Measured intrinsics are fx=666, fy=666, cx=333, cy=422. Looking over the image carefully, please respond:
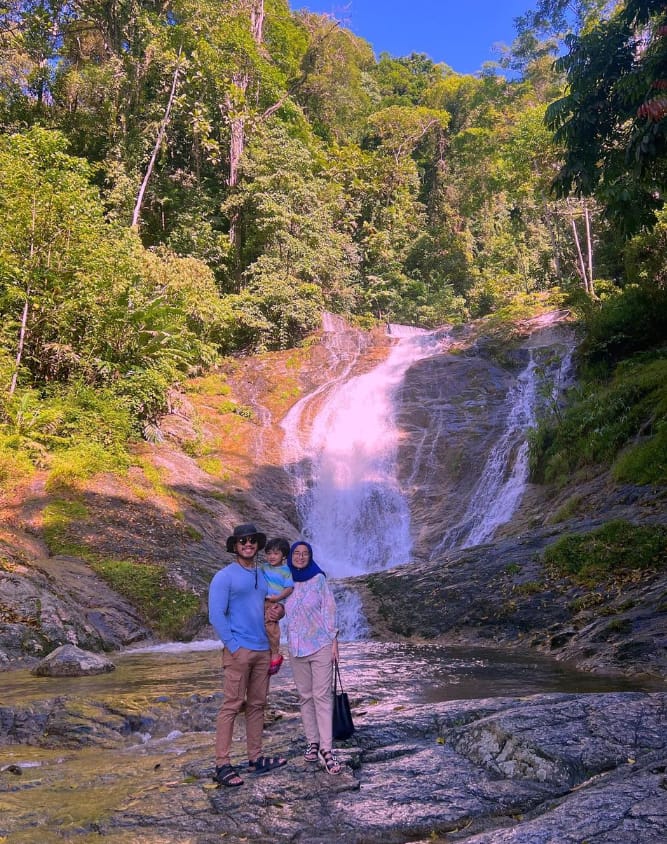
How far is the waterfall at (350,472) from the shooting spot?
59.6 ft

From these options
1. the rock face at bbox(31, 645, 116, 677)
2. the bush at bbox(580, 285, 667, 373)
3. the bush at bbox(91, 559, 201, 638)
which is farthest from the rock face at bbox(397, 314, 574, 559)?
the rock face at bbox(31, 645, 116, 677)

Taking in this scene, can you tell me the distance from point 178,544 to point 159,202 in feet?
75.7

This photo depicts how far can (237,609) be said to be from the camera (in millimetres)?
4555

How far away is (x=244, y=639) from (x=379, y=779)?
4.00 ft

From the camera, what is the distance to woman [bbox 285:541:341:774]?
4.45 meters

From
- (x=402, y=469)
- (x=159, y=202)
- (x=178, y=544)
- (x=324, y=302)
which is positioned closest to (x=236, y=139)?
(x=159, y=202)

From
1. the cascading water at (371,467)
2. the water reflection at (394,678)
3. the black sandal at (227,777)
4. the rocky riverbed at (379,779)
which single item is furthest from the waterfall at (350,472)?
the black sandal at (227,777)

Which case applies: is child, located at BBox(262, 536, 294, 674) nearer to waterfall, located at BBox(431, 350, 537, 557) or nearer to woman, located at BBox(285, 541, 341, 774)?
Result: woman, located at BBox(285, 541, 341, 774)

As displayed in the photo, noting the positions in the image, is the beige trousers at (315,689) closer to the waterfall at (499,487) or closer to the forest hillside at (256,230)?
the forest hillside at (256,230)

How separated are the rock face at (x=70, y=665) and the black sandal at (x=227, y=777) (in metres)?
5.04

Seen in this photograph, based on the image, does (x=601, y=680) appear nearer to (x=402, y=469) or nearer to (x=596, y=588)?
(x=596, y=588)

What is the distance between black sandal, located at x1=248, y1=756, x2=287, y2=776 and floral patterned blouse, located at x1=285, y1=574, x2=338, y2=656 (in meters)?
0.67

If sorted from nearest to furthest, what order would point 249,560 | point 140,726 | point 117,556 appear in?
point 249,560 → point 140,726 → point 117,556

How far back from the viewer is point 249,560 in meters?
4.71
